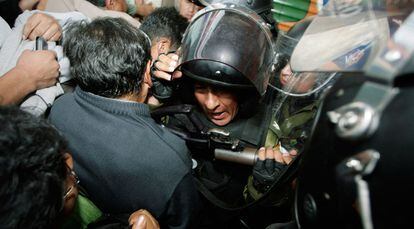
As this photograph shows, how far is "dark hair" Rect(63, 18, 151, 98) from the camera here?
60.8 inches

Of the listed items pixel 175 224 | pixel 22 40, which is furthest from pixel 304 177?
pixel 22 40

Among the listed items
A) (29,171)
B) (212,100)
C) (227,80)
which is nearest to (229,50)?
(227,80)

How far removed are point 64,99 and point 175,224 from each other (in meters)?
0.91

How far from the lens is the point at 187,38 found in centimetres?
169

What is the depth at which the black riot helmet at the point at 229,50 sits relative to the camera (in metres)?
1.52

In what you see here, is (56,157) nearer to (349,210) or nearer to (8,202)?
(8,202)

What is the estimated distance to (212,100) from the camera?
1.82 metres

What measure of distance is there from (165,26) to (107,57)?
3.71ft


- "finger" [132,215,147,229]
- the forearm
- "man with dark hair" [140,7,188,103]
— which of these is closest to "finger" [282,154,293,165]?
"finger" [132,215,147,229]

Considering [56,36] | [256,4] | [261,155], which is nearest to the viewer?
[261,155]

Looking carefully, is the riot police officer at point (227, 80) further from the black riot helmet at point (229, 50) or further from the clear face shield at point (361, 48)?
the clear face shield at point (361, 48)

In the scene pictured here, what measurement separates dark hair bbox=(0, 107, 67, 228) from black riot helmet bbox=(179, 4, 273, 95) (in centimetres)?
80

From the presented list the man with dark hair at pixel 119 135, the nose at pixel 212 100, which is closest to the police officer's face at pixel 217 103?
the nose at pixel 212 100

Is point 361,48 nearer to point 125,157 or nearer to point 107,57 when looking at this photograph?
point 125,157
